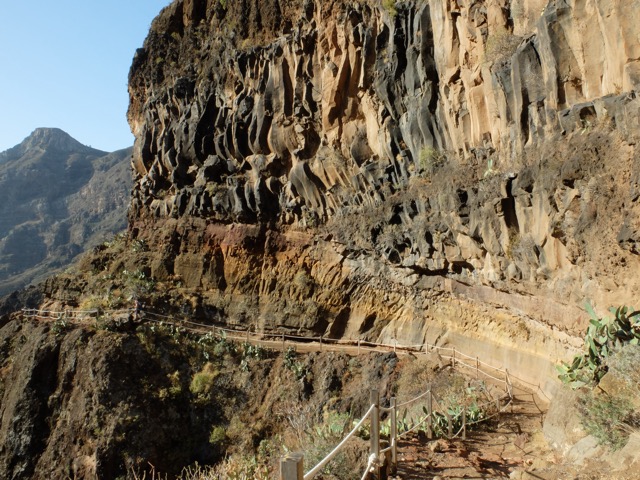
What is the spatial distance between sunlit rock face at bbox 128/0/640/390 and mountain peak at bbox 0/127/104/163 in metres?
126

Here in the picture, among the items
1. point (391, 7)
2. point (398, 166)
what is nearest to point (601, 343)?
point (398, 166)

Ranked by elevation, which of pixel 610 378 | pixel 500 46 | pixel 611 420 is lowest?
pixel 611 420

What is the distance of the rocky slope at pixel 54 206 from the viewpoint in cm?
9410

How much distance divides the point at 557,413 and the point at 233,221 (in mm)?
20122

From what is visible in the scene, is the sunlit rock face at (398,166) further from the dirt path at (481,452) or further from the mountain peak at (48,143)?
the mountain peak at (48,143)

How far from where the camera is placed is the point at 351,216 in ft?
71.7

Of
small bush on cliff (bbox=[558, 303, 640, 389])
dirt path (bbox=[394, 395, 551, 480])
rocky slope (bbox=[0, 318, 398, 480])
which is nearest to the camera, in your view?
dirt path (bbox=[394, 395, 551, 480])

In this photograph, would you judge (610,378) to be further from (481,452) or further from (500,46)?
(500,46)

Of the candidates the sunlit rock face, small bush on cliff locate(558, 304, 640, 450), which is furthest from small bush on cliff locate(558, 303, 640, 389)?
the sunlit rock face

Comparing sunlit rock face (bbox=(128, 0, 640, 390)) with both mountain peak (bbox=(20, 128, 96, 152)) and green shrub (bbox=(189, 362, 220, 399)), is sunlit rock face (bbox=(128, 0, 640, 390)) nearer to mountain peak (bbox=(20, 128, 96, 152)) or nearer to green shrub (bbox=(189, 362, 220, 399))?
green shrub (bbox=(189, 362, 220, 399))

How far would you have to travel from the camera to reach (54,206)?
4518 inches

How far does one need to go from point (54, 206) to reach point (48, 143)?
38185 millimetres

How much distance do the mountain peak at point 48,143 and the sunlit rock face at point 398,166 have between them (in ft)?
413

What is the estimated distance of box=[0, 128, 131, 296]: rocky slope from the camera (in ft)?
309
